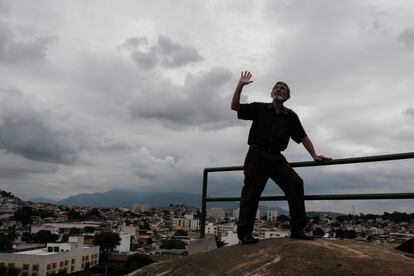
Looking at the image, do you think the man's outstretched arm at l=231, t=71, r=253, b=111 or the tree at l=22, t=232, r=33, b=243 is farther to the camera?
the tree at l=22, t=232, r=33, b=243

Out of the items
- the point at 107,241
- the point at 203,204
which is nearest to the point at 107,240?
the point at 107,241

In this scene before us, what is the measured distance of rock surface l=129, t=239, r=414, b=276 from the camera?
407 cm

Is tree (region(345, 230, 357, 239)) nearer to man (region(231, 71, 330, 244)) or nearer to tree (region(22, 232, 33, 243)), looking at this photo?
man (region(231, 71, 330, 244))

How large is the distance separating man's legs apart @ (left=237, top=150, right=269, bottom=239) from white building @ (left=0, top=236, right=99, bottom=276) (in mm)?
96163

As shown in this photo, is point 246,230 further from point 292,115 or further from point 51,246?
point 51,246

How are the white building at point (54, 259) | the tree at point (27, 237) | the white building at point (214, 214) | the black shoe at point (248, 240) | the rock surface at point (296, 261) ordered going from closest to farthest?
1. the rock surface at point (296, 261)
2. the black shoe at point (248, 240)
3. the white building at point (214, 214)
4. the white building at point (54, 259)
5. the tree at point (27, 237)

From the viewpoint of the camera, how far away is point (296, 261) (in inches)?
171

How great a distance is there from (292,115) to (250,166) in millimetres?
797

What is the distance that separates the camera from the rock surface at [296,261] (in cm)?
407

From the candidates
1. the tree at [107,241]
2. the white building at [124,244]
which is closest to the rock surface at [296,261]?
the tree at [107,241]

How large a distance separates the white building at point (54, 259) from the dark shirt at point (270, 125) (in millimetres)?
96341

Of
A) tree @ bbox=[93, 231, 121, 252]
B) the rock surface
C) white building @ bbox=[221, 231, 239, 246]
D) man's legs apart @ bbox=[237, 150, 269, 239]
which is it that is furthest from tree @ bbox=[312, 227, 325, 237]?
tree @ bbox=[93, 231, 121, 252]

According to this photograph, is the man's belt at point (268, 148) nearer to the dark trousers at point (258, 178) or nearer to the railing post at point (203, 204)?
the dark trousers at point (258, 178)

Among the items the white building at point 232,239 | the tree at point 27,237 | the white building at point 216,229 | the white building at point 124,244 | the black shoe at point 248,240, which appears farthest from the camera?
the tree at point 27,237
